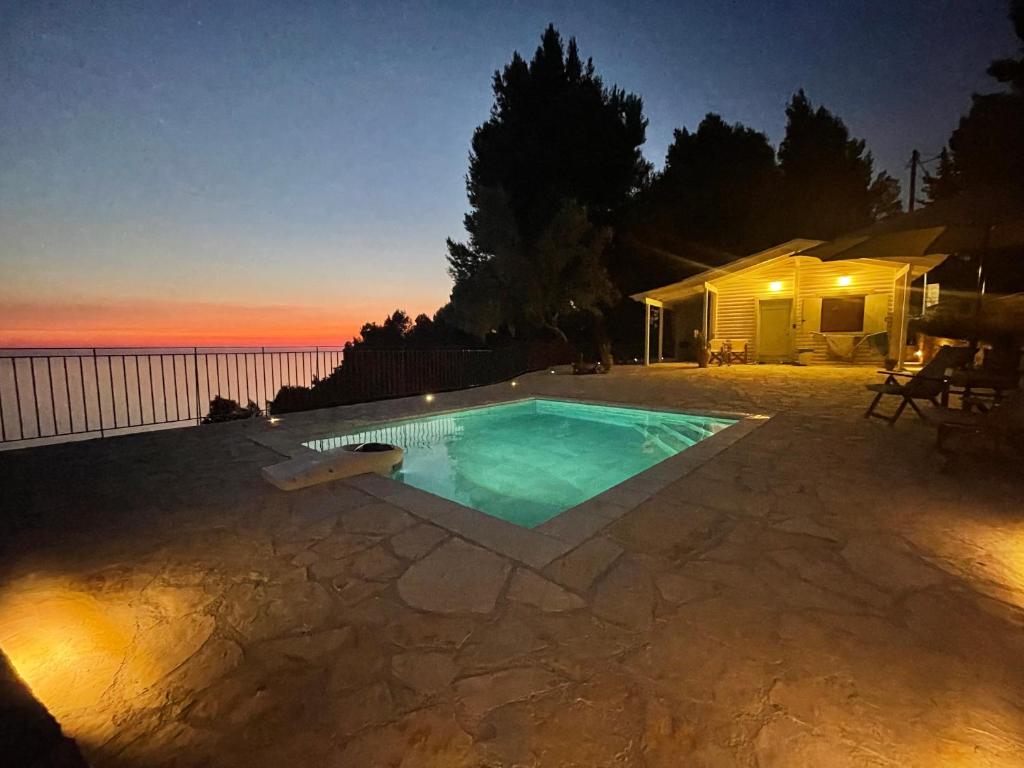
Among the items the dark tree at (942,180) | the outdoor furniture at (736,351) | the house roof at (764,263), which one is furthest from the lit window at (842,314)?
the dark tree at (942,180)

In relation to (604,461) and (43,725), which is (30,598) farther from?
(604,461)

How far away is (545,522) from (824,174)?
973 inches

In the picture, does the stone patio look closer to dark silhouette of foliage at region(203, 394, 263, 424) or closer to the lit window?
dark silhouette of foliage at region(203, 394, 263, 424)

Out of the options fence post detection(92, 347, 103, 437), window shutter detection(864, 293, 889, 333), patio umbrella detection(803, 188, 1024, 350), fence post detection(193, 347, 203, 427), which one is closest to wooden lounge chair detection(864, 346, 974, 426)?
patio umbrella detection(803, 188, 1024, 350)

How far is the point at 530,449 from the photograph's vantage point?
580 cm

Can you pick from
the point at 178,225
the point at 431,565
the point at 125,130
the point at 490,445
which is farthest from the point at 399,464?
the point at 178,225

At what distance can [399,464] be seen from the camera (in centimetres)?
439

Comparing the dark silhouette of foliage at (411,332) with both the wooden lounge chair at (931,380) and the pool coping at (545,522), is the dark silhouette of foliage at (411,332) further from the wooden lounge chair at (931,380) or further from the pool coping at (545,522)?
the pool coping at (545,522)

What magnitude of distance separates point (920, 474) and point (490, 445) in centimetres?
433

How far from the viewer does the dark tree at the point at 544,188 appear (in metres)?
16.0

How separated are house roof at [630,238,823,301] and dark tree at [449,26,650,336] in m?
3.10

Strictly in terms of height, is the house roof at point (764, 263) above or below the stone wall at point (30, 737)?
above

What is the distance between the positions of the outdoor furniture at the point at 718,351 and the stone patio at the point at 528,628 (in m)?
10.3

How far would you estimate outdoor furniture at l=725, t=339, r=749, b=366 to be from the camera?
1316 cm
